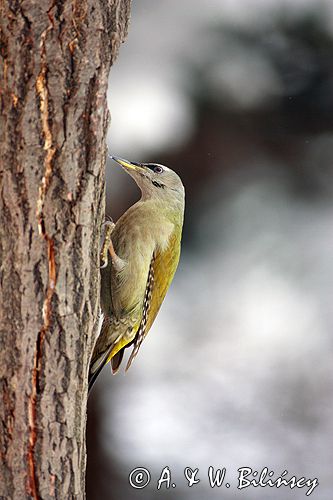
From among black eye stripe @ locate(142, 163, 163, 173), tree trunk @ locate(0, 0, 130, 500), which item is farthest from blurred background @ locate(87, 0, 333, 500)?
tree trunk @ locate(0, 0, 130, 500)

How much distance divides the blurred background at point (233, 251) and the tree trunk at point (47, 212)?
150cm

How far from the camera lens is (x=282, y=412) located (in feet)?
9.39

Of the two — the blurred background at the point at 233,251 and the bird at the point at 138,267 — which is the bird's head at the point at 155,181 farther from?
the blurred background at the point at 233,251

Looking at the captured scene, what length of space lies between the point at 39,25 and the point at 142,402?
1.91m

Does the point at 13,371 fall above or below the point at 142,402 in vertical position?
above

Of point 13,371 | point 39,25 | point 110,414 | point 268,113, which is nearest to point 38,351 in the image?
point 13,371

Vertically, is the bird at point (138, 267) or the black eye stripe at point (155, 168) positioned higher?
the black eye stripe at point (155, 168)

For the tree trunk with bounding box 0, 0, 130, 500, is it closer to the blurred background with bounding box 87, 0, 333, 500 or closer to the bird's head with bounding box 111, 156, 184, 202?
the bird's head with bounding box 111, 156, 184, 202

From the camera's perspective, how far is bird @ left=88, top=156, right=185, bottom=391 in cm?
175

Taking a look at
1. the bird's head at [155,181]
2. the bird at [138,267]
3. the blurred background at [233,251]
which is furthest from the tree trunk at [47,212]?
the blurred background at [233,251]

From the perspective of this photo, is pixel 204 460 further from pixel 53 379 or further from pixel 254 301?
pixel 53 379

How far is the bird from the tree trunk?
1.22ft

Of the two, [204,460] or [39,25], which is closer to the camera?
[39,25]

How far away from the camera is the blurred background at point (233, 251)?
2.80 metres
